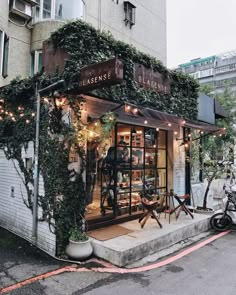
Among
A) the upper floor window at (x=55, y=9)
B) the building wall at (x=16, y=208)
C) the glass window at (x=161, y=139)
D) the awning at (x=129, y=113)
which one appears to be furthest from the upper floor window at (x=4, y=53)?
the glass window at (x=161, y=139)

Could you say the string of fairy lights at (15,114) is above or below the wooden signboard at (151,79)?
below

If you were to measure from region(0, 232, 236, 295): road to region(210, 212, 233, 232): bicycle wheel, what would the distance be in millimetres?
2439

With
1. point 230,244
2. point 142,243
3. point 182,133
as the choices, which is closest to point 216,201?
point 182,133

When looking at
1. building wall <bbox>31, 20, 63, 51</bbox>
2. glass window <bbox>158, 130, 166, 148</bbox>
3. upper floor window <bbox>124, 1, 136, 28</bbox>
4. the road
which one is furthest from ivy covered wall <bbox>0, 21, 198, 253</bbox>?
upper floor window <bbox>124, 1, 136, 28</bbox>

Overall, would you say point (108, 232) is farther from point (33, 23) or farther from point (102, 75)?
point (33, 23)

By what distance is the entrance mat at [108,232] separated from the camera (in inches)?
234

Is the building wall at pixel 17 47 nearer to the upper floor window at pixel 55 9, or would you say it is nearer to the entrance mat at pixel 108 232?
the upper floor window at pixel 55 9

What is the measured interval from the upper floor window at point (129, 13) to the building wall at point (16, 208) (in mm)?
12001

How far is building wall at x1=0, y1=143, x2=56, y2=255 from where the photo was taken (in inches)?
227

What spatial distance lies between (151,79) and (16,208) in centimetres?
515

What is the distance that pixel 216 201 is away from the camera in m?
11.8

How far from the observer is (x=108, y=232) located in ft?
20.9

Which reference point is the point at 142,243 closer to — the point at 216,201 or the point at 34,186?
the point at 34,186

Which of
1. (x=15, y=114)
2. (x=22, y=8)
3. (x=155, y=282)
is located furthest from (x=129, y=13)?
(x=155, y=282)
